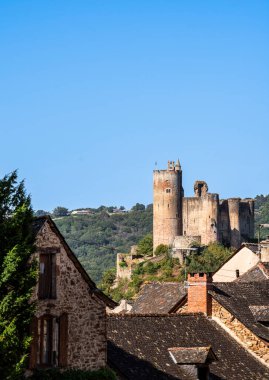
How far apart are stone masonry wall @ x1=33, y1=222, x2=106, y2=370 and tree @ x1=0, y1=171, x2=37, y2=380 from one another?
138 cm

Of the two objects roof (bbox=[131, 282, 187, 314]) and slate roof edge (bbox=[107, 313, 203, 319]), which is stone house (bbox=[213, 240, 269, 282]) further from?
slate roof edge (bbox=[107, 313, 203, 319])

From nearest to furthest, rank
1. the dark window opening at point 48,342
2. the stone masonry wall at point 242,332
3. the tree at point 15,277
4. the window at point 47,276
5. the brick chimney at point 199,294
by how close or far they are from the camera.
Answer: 1. the tree at point 15,277
2. the dark window opening at point 48,342
3. the window at point 47,276
4. the stone masonry wall at point 242,332
5. the brick chimney at point 199,294

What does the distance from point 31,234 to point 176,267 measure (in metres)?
99.6

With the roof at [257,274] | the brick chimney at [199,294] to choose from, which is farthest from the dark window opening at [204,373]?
the roof at [257,274]

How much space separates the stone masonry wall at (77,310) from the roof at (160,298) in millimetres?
10609

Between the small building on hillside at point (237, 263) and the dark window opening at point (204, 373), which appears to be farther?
the small building on hillside at point (237, 263)

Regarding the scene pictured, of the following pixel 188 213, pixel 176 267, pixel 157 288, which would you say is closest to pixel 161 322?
pixel 157 288

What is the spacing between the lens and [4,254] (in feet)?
95.7

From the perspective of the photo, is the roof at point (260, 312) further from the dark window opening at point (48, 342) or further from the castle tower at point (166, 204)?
the castle tower at point (166, 204)

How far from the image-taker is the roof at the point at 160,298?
143 feet

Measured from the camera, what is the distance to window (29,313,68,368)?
30734 mm

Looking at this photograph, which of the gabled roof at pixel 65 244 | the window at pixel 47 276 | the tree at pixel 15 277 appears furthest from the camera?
the gabled roof at pixel 65 244

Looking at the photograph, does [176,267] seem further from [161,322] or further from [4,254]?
[4,254]

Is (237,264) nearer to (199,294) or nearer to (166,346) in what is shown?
(199,294)
